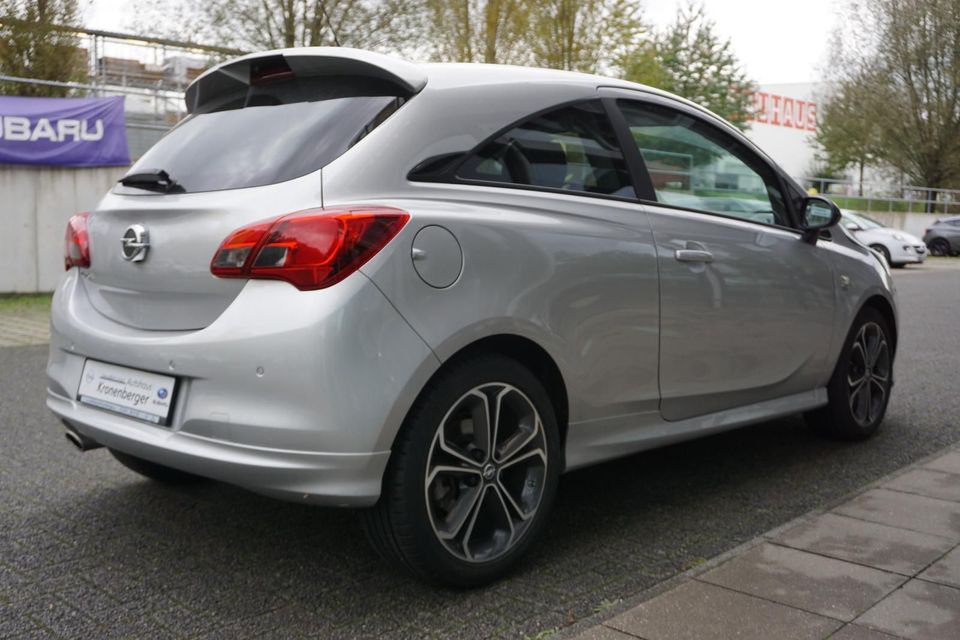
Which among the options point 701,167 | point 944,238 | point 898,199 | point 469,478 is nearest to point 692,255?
point 701,167

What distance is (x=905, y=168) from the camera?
4619 centimetres

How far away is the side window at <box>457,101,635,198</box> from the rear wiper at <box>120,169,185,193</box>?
957mm

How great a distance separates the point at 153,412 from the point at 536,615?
131 cm

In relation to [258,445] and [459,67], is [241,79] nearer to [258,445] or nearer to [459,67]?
[459,67]

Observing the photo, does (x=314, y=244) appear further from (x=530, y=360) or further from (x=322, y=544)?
(x=322, y=544)

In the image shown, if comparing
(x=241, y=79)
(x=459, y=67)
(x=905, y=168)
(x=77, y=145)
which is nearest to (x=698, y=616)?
(x=459, y=67)

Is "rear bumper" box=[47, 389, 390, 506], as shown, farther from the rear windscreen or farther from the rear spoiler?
the rear spoiler

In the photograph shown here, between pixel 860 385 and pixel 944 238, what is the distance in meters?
30.9

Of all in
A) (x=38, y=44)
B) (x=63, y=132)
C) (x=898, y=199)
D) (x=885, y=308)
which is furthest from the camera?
(x=898, y=199)

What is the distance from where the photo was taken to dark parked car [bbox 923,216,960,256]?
3306 centimetres

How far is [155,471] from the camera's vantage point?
4254 millimetres

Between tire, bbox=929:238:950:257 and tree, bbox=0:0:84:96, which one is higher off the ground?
tree, bbox=0:0:84:96

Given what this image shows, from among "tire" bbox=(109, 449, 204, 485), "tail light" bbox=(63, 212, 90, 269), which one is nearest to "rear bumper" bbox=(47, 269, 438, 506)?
"tail light" bbox=(63, 212, 90, 269)

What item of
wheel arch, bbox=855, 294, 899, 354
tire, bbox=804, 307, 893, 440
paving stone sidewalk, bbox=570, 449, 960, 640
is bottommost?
paving stone sidewalk, bbox=570, 449, 960, 640
